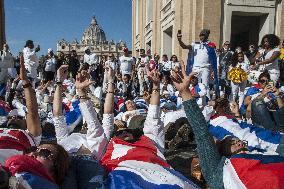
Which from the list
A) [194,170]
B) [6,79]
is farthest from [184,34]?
[194,170]

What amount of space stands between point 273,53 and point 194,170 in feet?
16.0

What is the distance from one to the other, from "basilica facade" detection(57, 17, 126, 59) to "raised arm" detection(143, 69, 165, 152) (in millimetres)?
147602

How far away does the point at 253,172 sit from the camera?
7.30 ft

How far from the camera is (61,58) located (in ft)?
54.9

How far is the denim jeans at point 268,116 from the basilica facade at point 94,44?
147 metres

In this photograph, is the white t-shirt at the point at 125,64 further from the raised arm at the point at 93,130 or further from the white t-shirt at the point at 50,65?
the raised arm at the point at 93,130

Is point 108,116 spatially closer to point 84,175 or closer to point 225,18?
point 84,175

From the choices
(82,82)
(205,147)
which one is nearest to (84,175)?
(205,147)

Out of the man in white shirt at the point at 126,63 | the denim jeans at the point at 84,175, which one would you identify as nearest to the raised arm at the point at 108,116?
the denim jeans at the point at 84,175

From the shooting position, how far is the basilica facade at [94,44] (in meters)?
154

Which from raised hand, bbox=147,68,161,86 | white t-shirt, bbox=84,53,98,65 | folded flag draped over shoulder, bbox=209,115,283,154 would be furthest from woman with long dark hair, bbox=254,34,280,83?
white t-shirt, bbox=84,53,98,65

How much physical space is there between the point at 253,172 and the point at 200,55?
21.6 feet

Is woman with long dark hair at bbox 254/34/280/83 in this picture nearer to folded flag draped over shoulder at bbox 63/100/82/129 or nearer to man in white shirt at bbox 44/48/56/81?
Answer: folded flag draped over shoulder at bbox 63/100/82/129

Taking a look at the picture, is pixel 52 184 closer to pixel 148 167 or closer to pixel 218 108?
pixel 148 167
